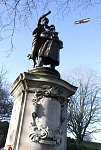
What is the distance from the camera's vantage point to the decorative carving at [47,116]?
5.41 m

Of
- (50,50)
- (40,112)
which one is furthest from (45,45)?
(40,112)

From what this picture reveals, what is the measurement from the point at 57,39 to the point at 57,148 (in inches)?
152

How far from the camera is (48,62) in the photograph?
7328 millimetres

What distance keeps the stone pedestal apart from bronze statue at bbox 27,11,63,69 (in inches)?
31.0

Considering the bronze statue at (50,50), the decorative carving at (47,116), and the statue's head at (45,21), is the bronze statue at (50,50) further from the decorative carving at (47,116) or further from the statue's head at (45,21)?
the decorative carving at (47,116)

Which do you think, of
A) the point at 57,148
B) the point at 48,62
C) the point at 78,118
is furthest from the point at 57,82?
the point at 78,118

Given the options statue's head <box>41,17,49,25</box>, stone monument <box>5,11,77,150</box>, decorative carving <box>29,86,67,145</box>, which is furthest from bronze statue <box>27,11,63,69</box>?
decorative carving <box>29,86,67,145</box>

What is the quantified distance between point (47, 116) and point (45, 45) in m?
2.72

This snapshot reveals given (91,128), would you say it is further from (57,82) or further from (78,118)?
(57,82)

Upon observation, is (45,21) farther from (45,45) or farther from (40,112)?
(40,112)

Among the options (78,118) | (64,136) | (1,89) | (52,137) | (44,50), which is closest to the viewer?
(52,137)

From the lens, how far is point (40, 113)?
5.72 meters

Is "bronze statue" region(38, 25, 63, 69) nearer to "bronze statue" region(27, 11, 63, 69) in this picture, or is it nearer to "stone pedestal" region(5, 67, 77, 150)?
"bronze statue" region(27, 11, 63, 69)

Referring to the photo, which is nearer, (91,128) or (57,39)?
(57,39)
